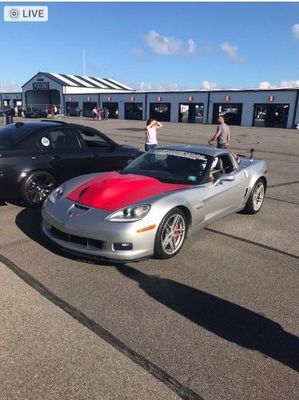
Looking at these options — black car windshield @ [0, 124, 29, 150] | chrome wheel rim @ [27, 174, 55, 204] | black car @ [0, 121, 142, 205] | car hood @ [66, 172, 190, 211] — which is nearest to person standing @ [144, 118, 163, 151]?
black car @ [0, 121, 142, 205]

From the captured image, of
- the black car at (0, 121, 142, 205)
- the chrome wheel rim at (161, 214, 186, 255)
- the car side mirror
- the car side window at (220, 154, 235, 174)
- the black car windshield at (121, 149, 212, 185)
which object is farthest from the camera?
the black car at (0, 121, 142, 205)

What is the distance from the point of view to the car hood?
15.4ft

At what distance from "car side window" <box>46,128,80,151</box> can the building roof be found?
60616 millimetres

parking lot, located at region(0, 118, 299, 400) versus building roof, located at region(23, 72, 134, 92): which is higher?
building roof, located at region(23, 72, 134, 92)

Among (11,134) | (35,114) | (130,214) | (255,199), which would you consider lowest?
(35,114)

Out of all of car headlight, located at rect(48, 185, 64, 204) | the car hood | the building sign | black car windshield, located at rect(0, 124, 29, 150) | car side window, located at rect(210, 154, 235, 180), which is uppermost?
the building sign

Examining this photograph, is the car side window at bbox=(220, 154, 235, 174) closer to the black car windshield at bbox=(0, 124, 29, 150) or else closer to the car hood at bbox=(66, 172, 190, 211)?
the car hood at bbox=(66, 172, 190, 211)

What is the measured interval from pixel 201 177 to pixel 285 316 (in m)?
2.40

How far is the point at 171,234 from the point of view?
482 centimetres

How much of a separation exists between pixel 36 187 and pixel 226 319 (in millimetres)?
4503

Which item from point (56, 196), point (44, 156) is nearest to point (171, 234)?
point (56, 196)

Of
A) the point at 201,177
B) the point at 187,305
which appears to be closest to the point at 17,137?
the point at 201,177

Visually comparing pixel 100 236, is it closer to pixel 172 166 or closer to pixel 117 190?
pixel 117 190

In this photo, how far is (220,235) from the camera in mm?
5812
